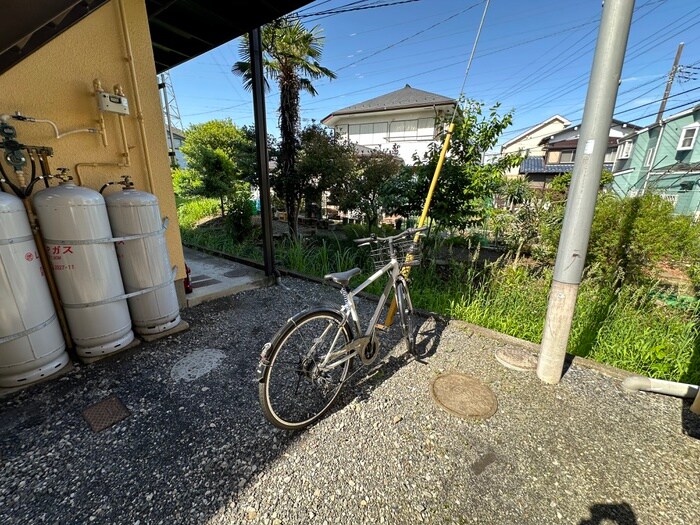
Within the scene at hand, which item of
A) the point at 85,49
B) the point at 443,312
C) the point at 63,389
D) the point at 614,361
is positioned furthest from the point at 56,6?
the point at 614,361

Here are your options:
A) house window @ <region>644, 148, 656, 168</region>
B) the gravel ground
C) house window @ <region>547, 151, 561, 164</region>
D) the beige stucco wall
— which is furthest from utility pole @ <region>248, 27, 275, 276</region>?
house window @ <region>547, 151, 561, 164</region>

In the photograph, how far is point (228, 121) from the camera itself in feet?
53.9

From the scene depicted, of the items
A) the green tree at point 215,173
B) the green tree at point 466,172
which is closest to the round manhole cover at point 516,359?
the green tree at point 466,172

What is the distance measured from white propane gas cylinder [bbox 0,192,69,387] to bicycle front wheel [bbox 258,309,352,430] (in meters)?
1.77

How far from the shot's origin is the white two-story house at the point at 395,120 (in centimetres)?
1898

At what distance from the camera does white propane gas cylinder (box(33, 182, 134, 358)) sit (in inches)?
87.0

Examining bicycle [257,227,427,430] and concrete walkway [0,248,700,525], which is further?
bicycle [257,227,427,430]

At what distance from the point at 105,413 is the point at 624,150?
86.4 feet

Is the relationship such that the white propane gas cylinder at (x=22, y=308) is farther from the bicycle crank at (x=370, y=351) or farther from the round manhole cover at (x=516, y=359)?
the round manhole cover at (x=516, y=359)

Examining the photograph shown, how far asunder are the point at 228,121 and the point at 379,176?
44.3 feet

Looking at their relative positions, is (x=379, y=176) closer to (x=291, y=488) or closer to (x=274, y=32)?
(x=274, y=32)

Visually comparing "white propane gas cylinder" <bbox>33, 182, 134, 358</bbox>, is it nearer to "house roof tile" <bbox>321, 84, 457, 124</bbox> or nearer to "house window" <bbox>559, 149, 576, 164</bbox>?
"house roof tile" <bbox>321, 84, 457, 124</bbox>

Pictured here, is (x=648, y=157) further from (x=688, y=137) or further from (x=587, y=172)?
(x=587, y=172)

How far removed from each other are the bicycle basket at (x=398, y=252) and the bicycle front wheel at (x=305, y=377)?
2.23 ft
